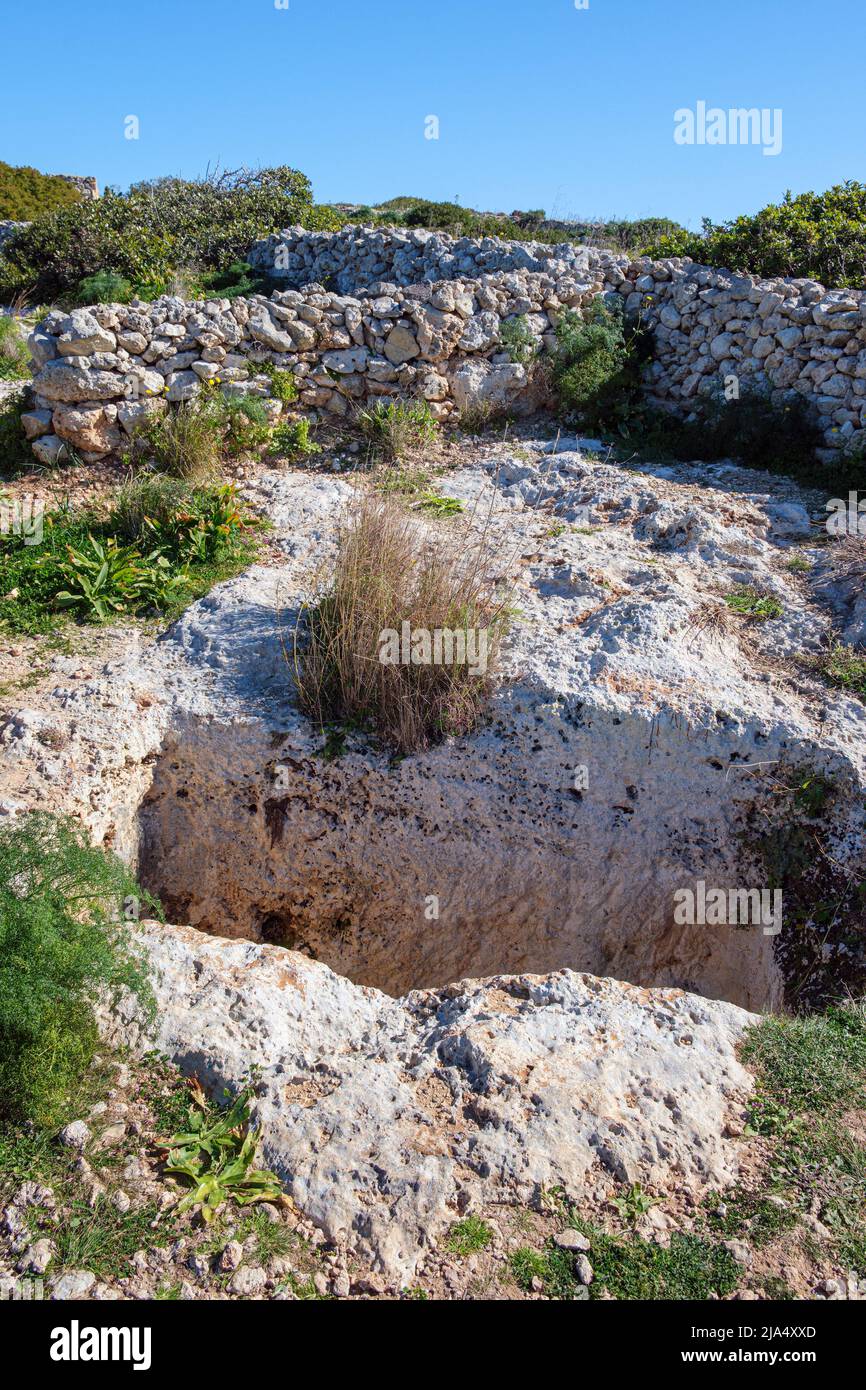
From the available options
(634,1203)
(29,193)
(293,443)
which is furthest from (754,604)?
(29,193)

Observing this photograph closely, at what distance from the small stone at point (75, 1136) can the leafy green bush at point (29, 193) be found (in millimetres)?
16260

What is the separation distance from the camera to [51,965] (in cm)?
292

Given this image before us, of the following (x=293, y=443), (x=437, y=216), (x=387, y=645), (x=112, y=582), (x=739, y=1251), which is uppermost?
(x=437, y=216)

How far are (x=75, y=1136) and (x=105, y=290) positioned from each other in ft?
34.2

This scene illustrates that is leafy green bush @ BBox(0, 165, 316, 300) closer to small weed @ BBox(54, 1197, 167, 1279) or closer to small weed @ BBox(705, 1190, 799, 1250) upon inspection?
small weed @ BBox(54, 1197, 167, 1279)

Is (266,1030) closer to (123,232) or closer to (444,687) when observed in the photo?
(444,687)

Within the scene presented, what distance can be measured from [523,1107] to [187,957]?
4.69ft

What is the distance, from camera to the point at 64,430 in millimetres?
Result: 6992

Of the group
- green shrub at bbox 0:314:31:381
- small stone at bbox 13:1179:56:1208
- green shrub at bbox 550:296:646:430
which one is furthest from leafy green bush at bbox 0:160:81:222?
small stone at bbox 13:1179:56:1208

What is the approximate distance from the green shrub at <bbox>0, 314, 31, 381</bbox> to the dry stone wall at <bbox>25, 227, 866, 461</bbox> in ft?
7.39

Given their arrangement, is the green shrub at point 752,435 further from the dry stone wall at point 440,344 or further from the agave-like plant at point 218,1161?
the agave-like plant at point 218,1161

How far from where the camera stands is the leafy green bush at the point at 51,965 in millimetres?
2838

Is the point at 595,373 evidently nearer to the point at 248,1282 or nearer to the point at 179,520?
the point at 179,520

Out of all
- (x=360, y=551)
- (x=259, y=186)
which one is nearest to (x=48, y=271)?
(x=259, y=186)
